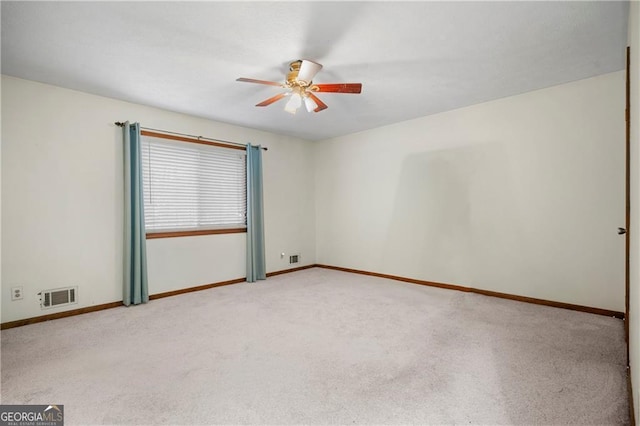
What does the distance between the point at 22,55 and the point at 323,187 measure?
427 centimetres

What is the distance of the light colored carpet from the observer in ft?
5.70

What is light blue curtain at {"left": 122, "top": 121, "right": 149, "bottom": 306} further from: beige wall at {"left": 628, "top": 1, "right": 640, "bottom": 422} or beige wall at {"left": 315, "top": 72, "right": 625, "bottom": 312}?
beige wall at {"left": 628, "top": 1, "right": 640, "bottom": 422}

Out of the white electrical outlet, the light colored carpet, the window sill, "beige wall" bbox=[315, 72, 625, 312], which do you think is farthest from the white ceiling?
the light colored carpet

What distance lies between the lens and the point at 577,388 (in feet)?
6.30

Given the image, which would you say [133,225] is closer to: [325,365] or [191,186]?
[191,186]

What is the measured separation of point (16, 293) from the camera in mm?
3074

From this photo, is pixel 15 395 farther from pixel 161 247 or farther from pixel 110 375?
pixel 161 247

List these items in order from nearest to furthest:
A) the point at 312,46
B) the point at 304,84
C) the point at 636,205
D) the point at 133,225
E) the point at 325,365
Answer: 1. the point at 636,205
2. the point at 325,365
3. the point at 312,46
4. the point at 304,84
5. the point at 133,225

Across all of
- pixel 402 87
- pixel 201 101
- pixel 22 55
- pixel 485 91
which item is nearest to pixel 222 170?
pixel 201 101

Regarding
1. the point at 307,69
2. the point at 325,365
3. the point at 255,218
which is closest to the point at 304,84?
the point at 307,69

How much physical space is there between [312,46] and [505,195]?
2.87 metres

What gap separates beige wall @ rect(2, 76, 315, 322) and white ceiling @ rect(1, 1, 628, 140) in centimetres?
27

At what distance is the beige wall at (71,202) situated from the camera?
307 cm

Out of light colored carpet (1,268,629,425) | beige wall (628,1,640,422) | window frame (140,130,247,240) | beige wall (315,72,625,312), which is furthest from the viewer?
window frame (140,130,247,240)
